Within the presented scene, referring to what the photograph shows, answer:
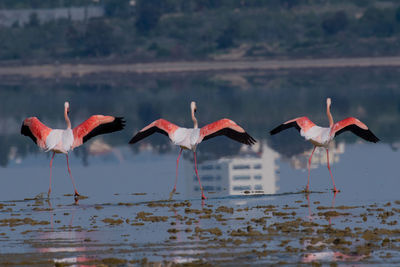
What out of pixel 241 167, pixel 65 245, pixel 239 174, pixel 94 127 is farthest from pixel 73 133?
pixel 65 245

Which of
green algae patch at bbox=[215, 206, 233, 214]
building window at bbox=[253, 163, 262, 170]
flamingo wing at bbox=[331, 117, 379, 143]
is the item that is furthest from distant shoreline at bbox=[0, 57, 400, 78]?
green algae patch at bbox=[215, 206, 233, 214]

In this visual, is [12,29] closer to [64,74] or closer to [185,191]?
[64,74]

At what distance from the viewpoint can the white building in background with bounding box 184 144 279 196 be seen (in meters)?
17.5

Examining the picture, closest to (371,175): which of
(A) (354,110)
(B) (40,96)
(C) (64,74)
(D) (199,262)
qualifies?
(D) (199,262)

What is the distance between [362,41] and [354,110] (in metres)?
51.8

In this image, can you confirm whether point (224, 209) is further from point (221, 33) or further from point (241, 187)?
point (221, 33)

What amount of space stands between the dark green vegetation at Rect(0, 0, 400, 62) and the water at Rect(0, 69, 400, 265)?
50.9 metres

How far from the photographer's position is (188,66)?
8112cm

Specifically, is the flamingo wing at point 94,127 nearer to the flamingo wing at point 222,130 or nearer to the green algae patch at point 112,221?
the flamingo wing at point 222,130

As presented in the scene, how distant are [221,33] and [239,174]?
243 ft

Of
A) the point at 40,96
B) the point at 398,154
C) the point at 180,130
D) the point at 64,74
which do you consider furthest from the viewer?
the point at 64,74

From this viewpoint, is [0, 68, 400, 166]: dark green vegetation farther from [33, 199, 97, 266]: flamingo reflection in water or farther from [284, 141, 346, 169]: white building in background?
[33, 199, 97, 266]: flamingo reflection in water

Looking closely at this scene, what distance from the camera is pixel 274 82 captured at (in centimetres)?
5709

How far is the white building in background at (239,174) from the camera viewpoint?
17.5 m
